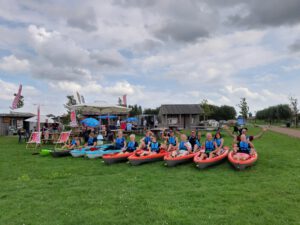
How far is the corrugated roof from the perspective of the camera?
111 feet

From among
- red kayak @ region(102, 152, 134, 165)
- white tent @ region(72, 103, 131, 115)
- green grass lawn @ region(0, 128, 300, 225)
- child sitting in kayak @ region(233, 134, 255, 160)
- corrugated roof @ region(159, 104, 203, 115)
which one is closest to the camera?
green grass lawn @ region(0, 128, 300, 225)

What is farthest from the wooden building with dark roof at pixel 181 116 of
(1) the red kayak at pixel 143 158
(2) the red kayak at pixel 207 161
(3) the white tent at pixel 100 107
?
(2) the red kayak at pixel 207 161

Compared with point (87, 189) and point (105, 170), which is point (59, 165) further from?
point (87, 189)

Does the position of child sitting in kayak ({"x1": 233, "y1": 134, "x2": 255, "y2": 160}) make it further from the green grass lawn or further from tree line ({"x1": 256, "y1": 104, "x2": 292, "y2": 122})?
tree line ({"x1": 256, "y1": 104, "x2": 292, "y2": 122})

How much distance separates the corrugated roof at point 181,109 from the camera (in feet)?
111

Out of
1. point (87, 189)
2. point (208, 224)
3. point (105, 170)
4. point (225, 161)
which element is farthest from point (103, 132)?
point (208, 224)

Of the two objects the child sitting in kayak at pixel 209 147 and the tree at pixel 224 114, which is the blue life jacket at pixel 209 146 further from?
the tree at pixel 224 114

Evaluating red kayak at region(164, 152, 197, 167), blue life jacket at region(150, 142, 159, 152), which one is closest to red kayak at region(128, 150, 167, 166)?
blue life jacket at region(150, 142, 159, 152)

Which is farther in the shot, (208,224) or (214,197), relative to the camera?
(214,197)

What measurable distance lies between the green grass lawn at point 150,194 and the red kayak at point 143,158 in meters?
→ 0.30

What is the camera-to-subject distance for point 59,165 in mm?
8961

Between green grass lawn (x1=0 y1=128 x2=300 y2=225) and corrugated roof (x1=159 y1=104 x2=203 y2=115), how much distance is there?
25445mm

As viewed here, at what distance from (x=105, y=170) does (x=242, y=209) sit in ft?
15.0

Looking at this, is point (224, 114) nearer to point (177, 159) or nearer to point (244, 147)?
point (244, 147)
